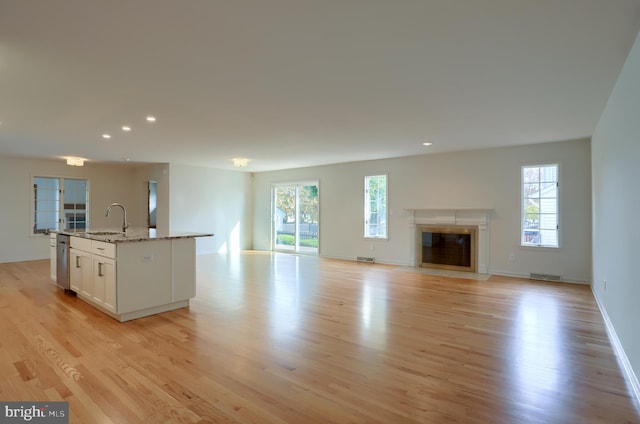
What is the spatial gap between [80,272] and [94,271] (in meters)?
0.60

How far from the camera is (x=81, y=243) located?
183 inches

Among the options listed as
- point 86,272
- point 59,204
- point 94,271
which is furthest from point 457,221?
point 59,204

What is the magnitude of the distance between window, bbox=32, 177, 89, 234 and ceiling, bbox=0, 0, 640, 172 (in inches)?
152

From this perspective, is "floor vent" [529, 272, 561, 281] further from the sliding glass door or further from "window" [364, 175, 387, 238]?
the sliding glass door

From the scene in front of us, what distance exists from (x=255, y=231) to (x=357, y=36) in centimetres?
906

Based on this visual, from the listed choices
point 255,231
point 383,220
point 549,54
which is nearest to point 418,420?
point 549,54

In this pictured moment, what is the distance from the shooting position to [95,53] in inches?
106

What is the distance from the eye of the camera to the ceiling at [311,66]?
2137mm

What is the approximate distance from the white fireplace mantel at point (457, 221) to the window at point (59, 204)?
8266mm

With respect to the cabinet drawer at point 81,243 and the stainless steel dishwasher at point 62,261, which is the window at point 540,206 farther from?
the stainless steel dishwasher at point 62,261

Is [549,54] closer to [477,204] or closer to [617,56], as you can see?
[617,56]

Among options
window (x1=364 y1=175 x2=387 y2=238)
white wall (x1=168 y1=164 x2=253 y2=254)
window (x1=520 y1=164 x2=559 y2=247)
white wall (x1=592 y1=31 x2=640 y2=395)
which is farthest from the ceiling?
white wall (x1=168 y1=164 x2=253 y2=254)

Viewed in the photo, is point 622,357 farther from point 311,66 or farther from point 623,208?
point 311,66

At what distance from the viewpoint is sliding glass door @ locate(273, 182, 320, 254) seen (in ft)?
31.4
